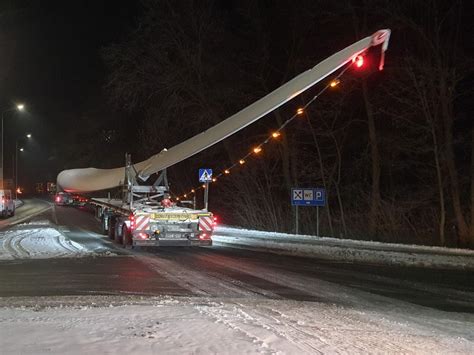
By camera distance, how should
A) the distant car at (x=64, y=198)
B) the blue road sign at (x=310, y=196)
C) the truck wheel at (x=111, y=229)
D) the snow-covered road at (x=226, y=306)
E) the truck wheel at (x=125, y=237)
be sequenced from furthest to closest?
1. the distant car at (x=64, y=198)
2. the blue road sign at (x=310, y=196)
3. the truck wheel at (x=111, y=229)
4. the truck wheel at (x=125, y=237)
5. the snow-covered road at (x=226, y=306)

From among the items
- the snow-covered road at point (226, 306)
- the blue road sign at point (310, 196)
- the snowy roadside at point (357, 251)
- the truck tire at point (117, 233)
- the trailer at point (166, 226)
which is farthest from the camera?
the blue road sign at point (310, 196)

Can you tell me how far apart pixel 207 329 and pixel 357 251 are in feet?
40.7

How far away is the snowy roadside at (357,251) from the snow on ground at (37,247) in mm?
5914

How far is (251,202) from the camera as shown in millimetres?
32719

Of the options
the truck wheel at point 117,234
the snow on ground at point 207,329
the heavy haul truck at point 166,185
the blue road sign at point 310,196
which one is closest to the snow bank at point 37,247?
the truck wheel at point 117,234

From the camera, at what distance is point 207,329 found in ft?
23.7

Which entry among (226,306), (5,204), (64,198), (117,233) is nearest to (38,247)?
(117,233)

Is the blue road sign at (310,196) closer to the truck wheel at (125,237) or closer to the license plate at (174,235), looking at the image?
the license plate at (174,235)

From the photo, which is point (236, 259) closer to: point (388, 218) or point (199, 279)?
point (199, 279)

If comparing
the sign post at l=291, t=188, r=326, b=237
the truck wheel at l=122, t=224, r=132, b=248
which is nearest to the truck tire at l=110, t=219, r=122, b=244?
the truck wheel at l=122, t=224, r=132, b=248

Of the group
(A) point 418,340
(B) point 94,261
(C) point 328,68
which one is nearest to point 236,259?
(B) point 94,261

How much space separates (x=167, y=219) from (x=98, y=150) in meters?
46.8

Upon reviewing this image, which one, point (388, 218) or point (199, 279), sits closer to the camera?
point (199, 279)

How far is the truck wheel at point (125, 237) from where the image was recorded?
19.3 meters
